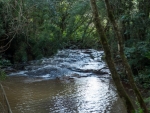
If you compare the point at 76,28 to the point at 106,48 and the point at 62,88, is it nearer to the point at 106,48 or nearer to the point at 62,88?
the point at 62,88

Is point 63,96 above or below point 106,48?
below

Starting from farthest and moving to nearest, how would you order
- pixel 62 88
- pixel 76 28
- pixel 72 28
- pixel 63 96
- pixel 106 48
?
pixel 72 28
pixel 76 28
pixel 62 88
pixel 63 96
pixel 106 48

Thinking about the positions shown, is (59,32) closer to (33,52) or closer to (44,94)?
(33,52)

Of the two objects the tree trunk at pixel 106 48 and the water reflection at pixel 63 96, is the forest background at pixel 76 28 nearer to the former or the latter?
the tree trunk at pixel 106 48

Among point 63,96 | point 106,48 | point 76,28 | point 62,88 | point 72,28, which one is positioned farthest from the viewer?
point 72,28

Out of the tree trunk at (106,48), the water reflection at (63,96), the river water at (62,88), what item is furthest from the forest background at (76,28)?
the water reflection at (63,96)

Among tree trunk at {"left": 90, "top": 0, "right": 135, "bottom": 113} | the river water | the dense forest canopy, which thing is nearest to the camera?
tree trunk at {"left": 90, "top": 0, "right": 135, "bottom": 113}

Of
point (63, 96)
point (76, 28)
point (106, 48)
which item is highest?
point (76, 28)

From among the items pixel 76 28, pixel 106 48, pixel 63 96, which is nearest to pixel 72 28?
pixel 76 28

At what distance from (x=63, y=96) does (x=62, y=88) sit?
4.04 ft

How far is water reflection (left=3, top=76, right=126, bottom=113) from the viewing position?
8.30 metres

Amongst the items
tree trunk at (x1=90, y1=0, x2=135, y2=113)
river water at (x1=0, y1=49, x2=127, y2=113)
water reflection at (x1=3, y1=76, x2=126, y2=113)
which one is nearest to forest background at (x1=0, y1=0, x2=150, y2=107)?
river water at (x1=0, y1=49, x2=127, y2=113)

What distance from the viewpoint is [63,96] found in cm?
980

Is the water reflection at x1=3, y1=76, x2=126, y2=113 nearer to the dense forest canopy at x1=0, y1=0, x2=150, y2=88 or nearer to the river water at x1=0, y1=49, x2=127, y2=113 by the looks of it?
the river water at x1=0, y1=49, x2=127, y2=113
